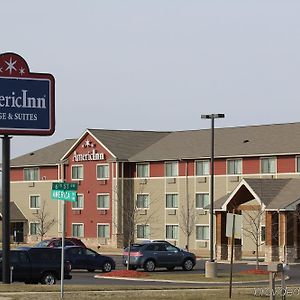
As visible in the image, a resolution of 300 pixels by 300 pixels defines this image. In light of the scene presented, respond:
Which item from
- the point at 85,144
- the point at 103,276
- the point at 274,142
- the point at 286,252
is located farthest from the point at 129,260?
the point at 85,144

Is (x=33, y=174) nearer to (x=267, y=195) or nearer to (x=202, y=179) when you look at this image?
(x=202, y=179)

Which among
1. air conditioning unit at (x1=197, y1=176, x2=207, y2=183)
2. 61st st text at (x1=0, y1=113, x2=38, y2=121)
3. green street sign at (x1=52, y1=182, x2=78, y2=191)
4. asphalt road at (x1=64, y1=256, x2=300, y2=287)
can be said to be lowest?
asphalt road at (x1=64, y1=256, x2=300, y2=287)

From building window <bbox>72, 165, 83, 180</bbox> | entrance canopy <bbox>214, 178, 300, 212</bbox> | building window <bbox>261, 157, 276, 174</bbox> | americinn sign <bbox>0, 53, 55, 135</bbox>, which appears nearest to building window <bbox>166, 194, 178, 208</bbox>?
building window <bbox>261, 157, 276, 174</bbox>

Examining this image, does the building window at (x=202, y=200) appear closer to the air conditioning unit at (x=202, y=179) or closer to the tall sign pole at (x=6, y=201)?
the air conditioning unit at (x=202, y=179)

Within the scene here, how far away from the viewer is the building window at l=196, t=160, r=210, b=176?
78.4 metres

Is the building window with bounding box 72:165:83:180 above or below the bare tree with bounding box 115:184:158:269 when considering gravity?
above

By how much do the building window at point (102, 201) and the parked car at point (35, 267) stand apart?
155 ft

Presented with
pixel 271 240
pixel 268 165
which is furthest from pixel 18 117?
pixel 268 165

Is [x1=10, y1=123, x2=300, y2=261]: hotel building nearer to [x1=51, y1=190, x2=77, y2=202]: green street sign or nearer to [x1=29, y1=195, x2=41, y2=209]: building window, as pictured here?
[x1=29, y1=195, x2=41, y2=209]: building window

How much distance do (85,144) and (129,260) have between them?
123 ft

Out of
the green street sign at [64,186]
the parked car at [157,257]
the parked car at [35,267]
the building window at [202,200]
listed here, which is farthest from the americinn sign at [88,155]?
the green street sign at [64,186]

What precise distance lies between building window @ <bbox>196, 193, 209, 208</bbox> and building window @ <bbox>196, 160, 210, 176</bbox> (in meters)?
1.60

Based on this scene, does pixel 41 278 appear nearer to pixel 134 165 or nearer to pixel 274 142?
pixel 274 142

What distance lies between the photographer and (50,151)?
95.8m
